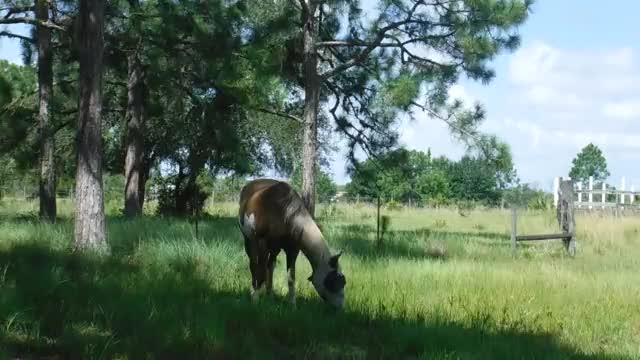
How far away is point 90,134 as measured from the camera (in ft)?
35.9

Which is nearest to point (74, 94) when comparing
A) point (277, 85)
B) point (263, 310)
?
point (277, 85)

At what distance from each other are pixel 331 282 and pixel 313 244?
2.23 ft

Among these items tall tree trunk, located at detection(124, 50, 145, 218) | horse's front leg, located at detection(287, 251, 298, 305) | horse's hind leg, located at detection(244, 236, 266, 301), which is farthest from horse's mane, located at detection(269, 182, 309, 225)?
tall tree trunk, located at detection(124, 50, 145, 218)

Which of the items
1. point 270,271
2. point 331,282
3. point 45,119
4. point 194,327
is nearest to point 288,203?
point 270,271

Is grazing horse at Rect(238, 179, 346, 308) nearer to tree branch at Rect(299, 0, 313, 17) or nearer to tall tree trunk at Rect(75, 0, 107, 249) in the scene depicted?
tall tree trunk at Rect(75, 0, 107, 249)

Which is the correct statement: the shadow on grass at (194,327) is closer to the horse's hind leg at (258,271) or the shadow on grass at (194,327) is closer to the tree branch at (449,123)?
the horse's hind leg at (258,271)

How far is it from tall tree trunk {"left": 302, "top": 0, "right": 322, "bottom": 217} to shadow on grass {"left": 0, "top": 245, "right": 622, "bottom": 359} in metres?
9.10

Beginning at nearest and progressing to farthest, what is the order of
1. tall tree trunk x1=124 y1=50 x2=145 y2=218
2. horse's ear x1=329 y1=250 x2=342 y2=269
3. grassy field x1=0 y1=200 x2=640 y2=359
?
grassy field x1=0 y1=200 x2=640 y2=359 → horse's ear x1=329 y1=250 x2=342 y2=269 → tall tree trunk x1=124 y1=50 x2=145 y2=218

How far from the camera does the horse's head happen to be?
7633 mm

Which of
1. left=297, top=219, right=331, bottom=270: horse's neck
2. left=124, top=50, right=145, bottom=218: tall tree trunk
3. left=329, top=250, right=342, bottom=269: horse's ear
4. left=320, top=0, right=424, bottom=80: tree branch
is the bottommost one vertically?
left=329, top=250, right=342, bottom=269: horse's ear

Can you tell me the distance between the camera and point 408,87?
15.8 meters


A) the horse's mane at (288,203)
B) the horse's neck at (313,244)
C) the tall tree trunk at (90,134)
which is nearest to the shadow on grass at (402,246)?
the horse's mane at (288,203)

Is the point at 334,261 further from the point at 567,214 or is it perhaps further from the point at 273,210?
the point at 567,214

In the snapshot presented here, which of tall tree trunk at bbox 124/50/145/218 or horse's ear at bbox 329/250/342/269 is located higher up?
tall tree trunk at bbox 124/50/145/218
